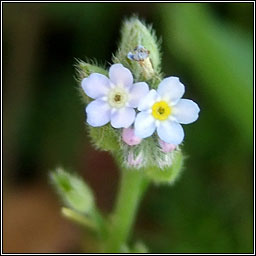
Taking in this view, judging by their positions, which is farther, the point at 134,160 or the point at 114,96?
the point at 134,160

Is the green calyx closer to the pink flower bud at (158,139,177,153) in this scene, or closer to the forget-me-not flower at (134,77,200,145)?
the pink flower bud at (158,139,177,153)

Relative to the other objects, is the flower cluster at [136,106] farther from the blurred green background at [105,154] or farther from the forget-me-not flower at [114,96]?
the blurred green background at [105,154]

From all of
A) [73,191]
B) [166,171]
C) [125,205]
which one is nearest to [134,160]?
[166,171]

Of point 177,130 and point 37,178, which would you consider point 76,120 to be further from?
point 177,130

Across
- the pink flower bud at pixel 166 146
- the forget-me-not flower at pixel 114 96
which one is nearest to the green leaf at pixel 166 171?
the pink flower bud at pixel 166 146

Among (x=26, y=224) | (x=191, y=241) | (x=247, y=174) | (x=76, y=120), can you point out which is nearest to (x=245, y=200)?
(x=247, y=174)

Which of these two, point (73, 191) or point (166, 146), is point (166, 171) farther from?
point (73, 191)

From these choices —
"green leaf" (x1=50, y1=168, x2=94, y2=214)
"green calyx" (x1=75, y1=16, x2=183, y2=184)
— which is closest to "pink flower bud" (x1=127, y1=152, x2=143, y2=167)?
"green calyx" (x1=75, y1=16, x2=183, y2=184)
